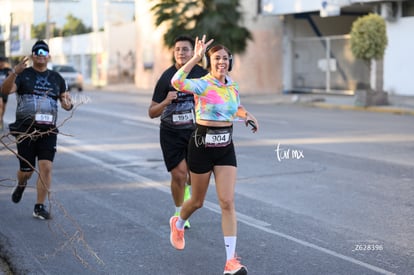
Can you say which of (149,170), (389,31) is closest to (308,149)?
(149,170)

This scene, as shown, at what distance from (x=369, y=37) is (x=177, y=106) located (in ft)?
57.0

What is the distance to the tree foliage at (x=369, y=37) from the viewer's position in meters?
22.7

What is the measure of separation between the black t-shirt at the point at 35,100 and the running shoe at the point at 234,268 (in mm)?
2956

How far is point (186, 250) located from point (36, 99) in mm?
2429

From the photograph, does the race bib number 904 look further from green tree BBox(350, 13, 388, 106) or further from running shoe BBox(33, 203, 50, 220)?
green tree BBox(350, 13, 388, 106)

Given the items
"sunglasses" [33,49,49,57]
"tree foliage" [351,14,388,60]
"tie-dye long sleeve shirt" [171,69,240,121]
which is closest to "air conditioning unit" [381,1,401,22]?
"tree foliage" [351,14,388,60]

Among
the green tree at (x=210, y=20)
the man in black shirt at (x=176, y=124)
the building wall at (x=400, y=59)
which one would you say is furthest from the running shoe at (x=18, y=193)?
the green tree at (x=210, y=20)

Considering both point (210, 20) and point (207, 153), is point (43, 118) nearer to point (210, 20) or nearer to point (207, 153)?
point (207, 153)

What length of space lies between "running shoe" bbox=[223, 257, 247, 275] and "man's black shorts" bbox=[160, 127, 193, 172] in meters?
1.63

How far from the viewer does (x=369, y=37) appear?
2275cm

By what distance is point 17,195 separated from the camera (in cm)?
769

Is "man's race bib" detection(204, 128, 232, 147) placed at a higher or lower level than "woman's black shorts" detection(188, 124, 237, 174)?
higher

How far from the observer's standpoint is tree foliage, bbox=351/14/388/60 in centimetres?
2267

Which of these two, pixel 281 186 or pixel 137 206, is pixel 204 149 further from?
pixel 281 186
